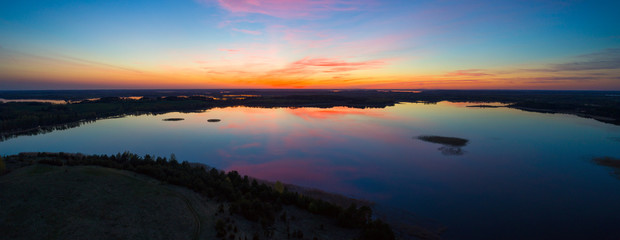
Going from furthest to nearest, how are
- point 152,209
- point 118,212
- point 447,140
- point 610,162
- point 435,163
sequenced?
1. point 447,140
2. point 435,163
3. point 610,162
4. point 152,209
5. point 118,212

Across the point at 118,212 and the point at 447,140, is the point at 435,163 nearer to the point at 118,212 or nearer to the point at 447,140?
the point at 447,140

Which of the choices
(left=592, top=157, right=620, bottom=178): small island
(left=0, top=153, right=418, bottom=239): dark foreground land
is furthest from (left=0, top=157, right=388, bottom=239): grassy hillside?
(left=592, top=157, right=620, bottom=178): small island

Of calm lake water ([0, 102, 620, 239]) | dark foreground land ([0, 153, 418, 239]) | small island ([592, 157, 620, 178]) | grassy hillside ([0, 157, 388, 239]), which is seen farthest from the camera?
small island ([592, 157, 620, 178])

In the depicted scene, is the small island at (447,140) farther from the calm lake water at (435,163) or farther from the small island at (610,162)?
the small island at (610,162)

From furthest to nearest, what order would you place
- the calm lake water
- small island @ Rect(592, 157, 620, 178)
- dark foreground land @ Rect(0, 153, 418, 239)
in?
small island @ Rect(592, 157, 620, 178), the calm lake water, dark foreground land @ Rect(0, 153, 418, 239)

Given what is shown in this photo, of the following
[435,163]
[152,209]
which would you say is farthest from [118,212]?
[435,163]

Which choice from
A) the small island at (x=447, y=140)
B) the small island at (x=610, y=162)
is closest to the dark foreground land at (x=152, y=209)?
the small island at (x=447, y=140)

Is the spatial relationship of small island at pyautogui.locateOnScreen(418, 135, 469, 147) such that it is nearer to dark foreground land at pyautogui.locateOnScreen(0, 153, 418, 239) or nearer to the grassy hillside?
dark foreground land at pyautogui.locateOnScreen(0, 153, 418, 239)
